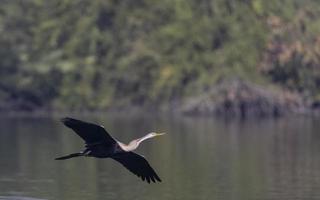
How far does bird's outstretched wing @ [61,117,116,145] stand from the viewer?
1928cm

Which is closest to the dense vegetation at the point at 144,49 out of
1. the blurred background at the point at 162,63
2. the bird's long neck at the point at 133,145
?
the blurred background at the point at 162,63

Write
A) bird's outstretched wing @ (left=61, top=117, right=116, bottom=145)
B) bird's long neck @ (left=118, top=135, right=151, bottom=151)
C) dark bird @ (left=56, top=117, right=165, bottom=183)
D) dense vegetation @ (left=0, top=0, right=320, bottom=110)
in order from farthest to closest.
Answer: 1. dense vegetation @ (left=0, top=0, right=320, bottom=110)
2. bird's long neck @ (left=118, top=135, right=151, bottom=151)
3. dark bird @ (left=56, top=117, right=165, bottom=183)
4. bird's outstretched wing @ (left=61, top=117, right=116, bottom=145)

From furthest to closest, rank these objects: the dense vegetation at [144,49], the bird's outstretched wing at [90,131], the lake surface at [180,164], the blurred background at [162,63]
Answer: the dense vegetation at [144,49] → the blurred background at [162,63] → the lake surface at [180,164] → the bird's outstretched wing at [90,131]

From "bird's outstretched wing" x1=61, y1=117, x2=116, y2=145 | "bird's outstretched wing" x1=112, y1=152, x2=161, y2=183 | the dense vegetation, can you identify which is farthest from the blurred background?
"bird's outstretched wing" x1=61, y1=117, x2=116, y2=145

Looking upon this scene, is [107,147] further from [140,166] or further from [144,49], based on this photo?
[144,49]

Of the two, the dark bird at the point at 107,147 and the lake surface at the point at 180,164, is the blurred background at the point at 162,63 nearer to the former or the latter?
the lake surface at the point at 180,164

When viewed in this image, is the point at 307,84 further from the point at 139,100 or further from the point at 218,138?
the point at 218,138

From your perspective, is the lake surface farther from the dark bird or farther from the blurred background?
the blurred background

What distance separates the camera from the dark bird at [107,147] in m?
19.7

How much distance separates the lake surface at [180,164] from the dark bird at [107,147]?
181cm

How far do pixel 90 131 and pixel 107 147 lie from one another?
24.6 inches

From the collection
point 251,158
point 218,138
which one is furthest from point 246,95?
point 251,158

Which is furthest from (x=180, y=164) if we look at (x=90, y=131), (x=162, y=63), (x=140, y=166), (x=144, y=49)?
(x=144, y=49)

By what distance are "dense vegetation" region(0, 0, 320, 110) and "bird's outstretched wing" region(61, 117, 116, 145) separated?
111 feet
